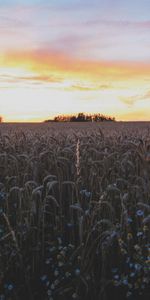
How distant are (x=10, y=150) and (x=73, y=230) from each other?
8.24 ft

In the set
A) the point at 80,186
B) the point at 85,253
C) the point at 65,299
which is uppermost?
the point at 80,186

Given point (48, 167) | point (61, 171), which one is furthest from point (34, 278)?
point (48, 167)

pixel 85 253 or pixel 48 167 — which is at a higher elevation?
pixel 48 167

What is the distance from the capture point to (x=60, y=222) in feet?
16.8

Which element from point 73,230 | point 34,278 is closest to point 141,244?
point 73,230

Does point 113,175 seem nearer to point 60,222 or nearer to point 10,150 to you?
point 60,222

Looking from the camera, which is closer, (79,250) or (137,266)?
(137,266)

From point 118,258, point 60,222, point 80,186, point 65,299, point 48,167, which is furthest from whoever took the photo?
point 48,167

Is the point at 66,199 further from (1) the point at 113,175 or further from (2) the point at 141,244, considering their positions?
(2) the point at 141,244

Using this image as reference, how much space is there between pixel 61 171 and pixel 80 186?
44cm

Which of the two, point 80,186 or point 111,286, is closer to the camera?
point 111,286

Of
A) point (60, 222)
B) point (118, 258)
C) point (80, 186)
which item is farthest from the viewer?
point (80, 186)

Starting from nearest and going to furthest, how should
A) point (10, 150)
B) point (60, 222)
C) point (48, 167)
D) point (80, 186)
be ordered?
point (60, 222), point (80, 186), point (48, 167), point (10, 150)

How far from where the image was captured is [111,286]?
4473mm
